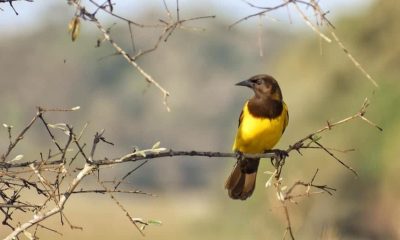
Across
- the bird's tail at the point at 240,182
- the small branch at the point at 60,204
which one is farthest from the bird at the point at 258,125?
the small branch at the point at 60,204

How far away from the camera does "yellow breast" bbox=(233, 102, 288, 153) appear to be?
18.5ft

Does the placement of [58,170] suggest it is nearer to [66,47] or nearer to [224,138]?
[224,138]

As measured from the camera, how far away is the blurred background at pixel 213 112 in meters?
18.4

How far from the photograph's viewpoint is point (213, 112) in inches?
2687

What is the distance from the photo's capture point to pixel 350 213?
64.8 feet

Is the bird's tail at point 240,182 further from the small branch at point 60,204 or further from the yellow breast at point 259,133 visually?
the small branch at point 60,204

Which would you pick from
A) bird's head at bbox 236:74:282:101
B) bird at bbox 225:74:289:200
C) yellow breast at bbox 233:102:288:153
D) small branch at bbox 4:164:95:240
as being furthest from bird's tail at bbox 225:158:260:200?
small branch at bbox 4:164:95:240

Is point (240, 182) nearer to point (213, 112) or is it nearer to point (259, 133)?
point (259, 133)

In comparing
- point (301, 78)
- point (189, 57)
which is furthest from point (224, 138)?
point (301, 78)

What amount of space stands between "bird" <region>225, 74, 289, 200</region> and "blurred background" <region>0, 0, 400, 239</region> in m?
0.25

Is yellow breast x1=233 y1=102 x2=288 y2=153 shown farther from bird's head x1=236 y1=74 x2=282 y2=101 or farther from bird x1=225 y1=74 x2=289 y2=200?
bird's head x1=236 y1=74 x2=282 y2=101

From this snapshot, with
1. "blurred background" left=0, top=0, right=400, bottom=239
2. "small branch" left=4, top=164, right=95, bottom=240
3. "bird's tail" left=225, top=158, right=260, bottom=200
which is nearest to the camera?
"small branch" left=4, top=164, right=95, bottom=240

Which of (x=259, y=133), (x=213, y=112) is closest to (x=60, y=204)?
(x=259, y=133)

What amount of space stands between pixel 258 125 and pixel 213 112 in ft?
205
